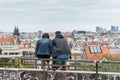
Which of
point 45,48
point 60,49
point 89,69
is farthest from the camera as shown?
point 45,48

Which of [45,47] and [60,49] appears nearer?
[60,49]

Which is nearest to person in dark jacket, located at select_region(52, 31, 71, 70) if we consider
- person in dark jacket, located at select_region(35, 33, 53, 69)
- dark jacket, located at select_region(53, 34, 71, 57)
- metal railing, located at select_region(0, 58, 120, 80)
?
dark jacket, located at select_region(53, 34, 71, 57)

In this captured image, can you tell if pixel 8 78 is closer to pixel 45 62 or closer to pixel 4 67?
pixel 4 67

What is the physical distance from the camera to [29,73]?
10844mm

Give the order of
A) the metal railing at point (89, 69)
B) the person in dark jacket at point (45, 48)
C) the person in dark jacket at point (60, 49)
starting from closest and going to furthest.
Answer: the metal railing at point (89, 69), the person in dark jacket at point (60, 49), the person in dark jacket at point (45, 48)

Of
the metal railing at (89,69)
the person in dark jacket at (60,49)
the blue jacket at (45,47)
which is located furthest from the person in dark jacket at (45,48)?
the metal railing at (89,69)

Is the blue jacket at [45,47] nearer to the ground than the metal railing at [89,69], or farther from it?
Result: farther from it

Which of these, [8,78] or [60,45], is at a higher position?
[60,45]

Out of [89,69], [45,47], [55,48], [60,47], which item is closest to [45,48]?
[45,47]

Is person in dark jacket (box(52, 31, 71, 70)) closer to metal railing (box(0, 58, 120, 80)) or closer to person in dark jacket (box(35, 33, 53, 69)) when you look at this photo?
person in dark jacket (box(35, 33, 53, 69))

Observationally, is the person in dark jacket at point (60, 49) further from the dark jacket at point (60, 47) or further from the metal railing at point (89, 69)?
the metal railing at point (89, 69)

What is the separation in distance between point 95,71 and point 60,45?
4.35ft

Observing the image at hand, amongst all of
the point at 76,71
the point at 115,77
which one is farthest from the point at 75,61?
the point at 115,77

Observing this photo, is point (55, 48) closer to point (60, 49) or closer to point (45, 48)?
point (60, 49)
